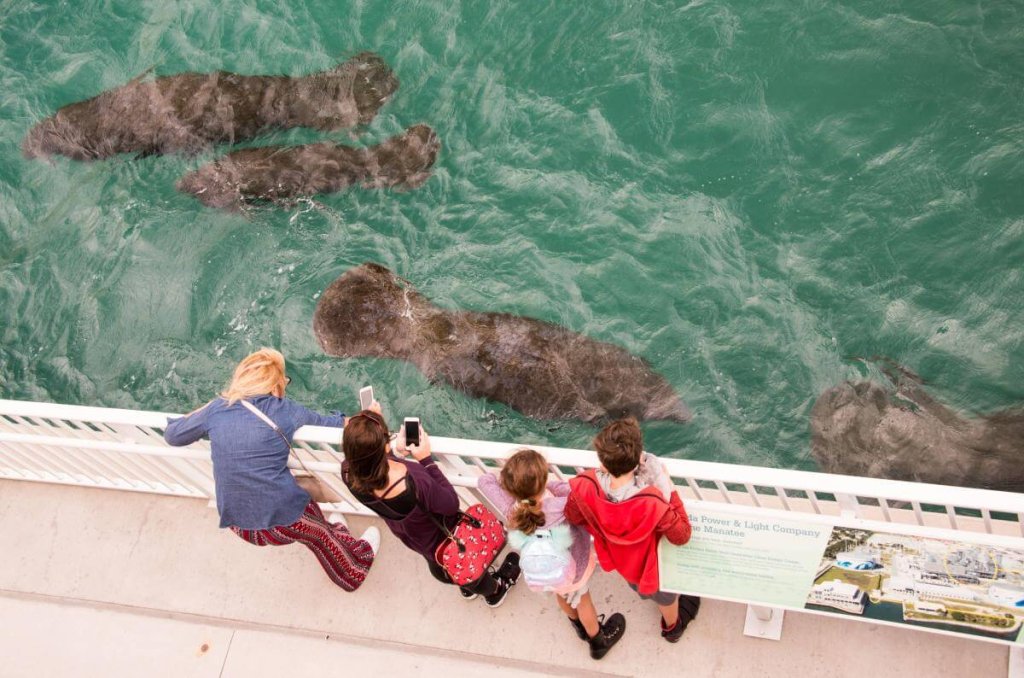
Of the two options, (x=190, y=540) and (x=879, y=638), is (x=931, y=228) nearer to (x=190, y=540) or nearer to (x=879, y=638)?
(x=879, y=638)

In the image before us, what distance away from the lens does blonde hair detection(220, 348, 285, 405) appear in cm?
442

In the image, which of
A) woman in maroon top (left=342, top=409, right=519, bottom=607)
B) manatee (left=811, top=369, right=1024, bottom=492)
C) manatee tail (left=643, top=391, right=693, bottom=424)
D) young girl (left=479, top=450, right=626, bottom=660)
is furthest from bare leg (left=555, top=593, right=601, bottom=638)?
manatee (left=811, top=369, right=1024, bottom=492)

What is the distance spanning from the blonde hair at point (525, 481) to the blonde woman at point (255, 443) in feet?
4.05

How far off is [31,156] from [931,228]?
31.8ft

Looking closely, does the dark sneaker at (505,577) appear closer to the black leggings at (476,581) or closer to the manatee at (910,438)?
the black leggings at (476,581)

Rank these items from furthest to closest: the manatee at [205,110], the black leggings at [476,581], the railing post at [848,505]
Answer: the manatee at [205,110] → the black leggings at [476,581] → the railing post at [848,505]

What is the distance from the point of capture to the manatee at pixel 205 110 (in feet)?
30.9

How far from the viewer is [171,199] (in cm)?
919

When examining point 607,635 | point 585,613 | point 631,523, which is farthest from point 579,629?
point 631,523

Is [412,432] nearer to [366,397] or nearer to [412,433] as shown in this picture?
[412,433]

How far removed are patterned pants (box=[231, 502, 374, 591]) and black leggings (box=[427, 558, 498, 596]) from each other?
0.63 meters

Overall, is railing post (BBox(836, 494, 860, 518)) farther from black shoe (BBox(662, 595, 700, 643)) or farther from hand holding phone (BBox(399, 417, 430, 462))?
hand holding phone (BBox(399, 417, 430, 462))

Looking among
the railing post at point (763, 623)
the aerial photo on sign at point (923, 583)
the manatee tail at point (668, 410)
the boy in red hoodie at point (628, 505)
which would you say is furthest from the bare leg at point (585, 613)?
the manatee tail at point (668, 410)

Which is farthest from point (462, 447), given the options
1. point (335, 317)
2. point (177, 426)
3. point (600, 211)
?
point (600, 211)
